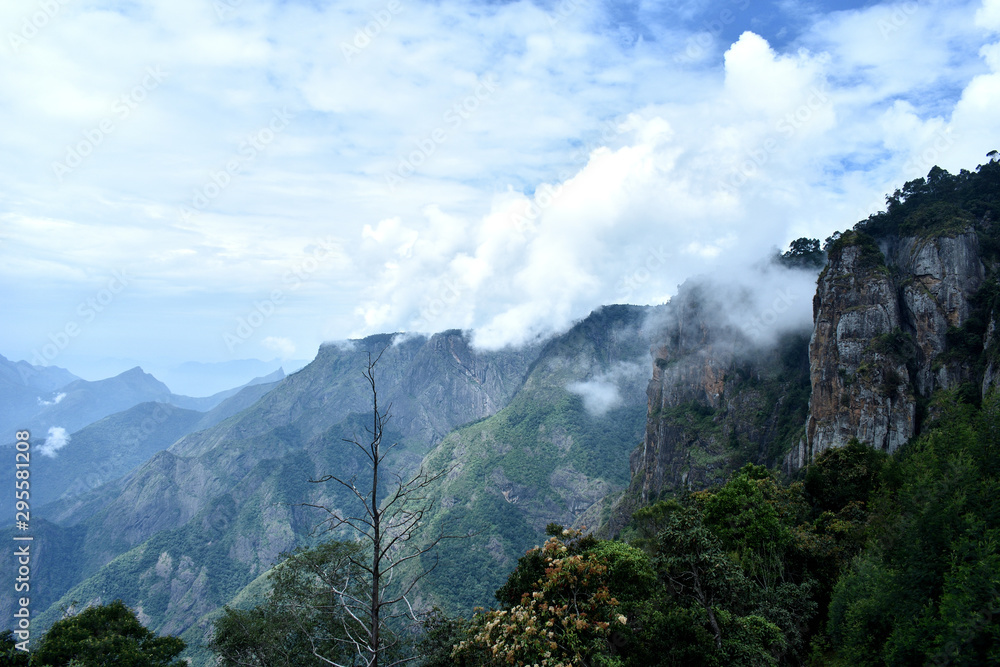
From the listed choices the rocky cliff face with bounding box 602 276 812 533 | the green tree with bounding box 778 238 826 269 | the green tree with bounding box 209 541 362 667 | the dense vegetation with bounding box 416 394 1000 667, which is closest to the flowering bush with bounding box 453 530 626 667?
the dense vegetation with bounding box 416 394 1000 667

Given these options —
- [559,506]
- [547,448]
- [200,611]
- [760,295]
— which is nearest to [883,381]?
[760,295]

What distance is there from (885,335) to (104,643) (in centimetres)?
8432

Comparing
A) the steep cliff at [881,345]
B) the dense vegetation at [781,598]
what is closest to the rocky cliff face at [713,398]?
the steep cliff at [881,345]

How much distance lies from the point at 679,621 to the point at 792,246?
111 meters

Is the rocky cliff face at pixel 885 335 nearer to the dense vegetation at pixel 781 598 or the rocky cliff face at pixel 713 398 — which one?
the rocky cliff face at pixel 713 398

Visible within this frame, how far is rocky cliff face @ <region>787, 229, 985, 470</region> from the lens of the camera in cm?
6206

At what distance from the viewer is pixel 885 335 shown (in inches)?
2594

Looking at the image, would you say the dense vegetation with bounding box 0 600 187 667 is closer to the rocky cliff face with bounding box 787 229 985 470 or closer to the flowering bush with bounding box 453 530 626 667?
the flowering bush with bounding box 453 530 626 667

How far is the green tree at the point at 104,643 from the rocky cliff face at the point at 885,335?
7474 cm

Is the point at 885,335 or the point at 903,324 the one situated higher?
the point at 903,324

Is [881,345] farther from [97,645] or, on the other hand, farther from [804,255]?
[97,645]

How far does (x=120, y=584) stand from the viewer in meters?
167

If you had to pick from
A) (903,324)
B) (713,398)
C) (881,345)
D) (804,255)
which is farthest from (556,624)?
(804,255)

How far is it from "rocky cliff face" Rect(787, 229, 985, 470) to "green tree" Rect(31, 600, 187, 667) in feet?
245
